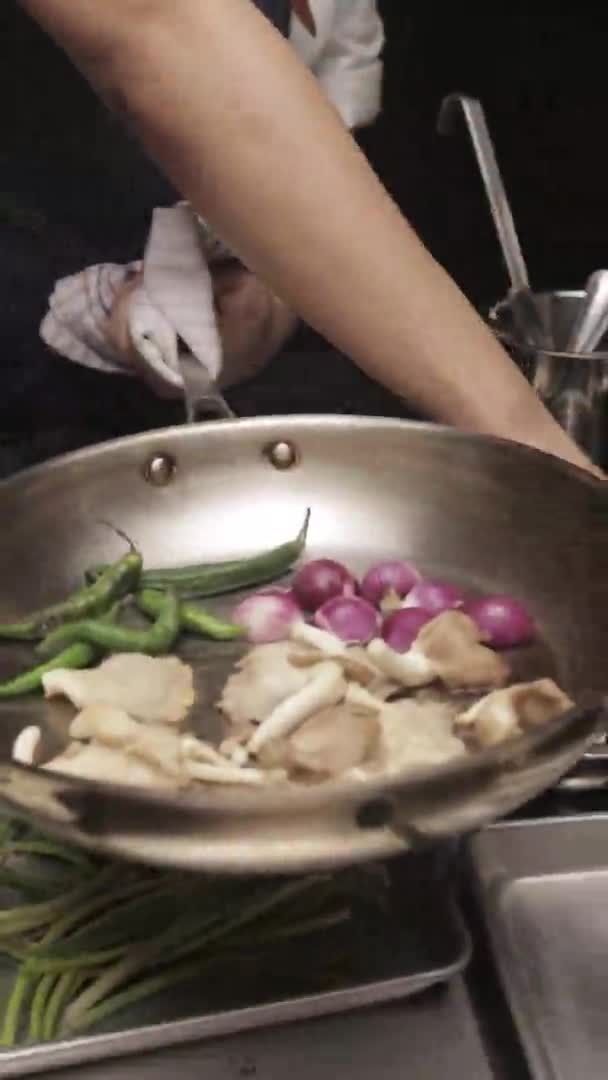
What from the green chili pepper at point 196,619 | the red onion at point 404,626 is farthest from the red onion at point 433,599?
the green chili pepper at point 196,619

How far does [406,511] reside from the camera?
0.83 meters

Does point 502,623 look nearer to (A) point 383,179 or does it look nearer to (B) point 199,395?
(B) point 199,395

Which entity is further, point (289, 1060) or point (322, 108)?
point (322, 108)

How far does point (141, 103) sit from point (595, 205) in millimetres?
1155

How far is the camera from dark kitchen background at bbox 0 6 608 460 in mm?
1477

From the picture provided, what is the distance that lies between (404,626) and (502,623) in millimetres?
60

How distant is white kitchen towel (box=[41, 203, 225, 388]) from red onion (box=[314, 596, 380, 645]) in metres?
0.27

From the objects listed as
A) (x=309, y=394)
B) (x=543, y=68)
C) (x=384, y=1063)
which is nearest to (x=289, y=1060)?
(x=384, y=1063)

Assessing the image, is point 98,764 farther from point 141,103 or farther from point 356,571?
point 141,103

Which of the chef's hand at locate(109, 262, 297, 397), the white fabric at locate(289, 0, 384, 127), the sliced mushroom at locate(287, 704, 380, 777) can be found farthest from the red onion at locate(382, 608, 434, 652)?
the white fabric at locate(289, 0, 384, 127)

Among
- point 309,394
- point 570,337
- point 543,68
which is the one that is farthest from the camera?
point 543,68

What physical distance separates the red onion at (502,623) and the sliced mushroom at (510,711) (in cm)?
8

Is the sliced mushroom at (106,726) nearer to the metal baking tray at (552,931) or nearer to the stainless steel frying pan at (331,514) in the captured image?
the stainless steel frying pan at (331,514)

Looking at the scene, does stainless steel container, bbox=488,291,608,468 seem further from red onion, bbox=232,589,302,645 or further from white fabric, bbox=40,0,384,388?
red onion, bbox=232,589,302,645
